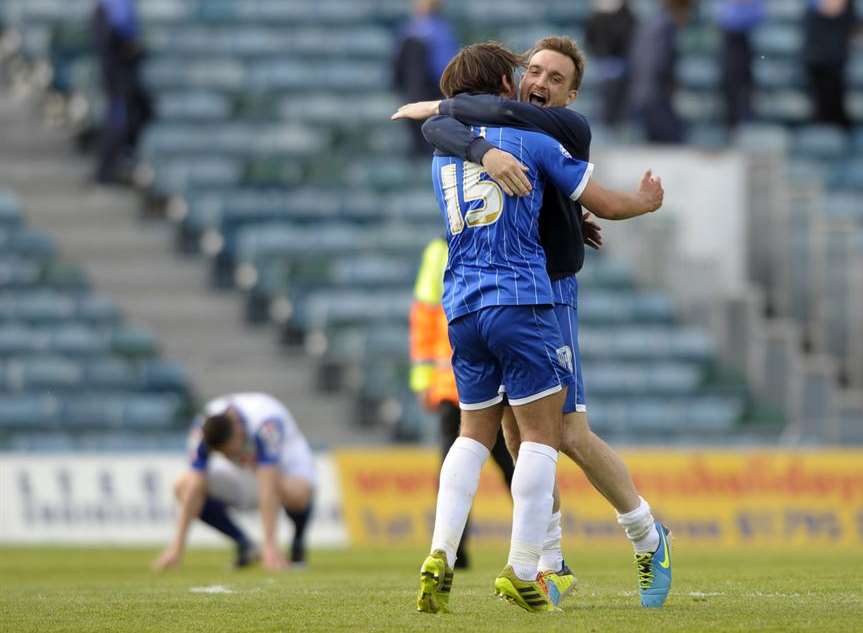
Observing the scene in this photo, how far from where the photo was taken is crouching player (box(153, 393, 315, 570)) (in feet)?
36.7

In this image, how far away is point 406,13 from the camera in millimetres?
22828

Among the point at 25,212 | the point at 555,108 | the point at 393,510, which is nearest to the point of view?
the point at 555,108

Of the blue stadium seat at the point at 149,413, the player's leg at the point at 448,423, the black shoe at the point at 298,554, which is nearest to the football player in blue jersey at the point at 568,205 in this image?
the player's leg at the point at 448,423

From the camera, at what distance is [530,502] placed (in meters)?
6.71

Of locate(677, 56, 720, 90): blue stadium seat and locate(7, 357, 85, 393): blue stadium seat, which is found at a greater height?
locate(677, 56, 720, 90): blue stadium seat

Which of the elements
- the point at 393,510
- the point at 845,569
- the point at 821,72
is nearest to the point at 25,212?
the point at 393,510

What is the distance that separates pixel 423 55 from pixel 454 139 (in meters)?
12.9

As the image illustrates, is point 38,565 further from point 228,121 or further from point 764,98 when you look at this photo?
point 764,98

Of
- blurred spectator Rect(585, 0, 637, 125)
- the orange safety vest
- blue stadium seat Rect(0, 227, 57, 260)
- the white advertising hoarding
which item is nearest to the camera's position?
the orange safety vest

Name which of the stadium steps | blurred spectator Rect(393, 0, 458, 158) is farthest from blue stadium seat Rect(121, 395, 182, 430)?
blurred spectator Rect(393, 0, 458, 158)

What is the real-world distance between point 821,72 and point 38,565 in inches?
496

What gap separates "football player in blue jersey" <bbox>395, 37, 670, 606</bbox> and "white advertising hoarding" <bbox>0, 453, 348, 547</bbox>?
8257 mm

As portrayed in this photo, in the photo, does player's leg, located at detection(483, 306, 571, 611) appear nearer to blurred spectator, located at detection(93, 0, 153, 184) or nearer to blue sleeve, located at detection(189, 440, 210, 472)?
blue sleeve, located at detection(189, 440, 210, 472)

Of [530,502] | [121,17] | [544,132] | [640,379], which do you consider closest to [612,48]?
[640,379]
